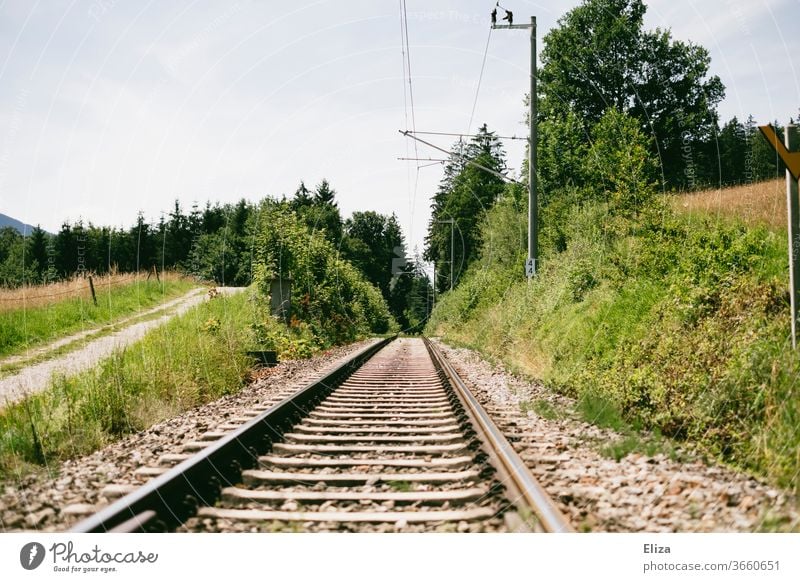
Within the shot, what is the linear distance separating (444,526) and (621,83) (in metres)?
32.8

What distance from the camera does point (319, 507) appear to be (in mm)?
3238

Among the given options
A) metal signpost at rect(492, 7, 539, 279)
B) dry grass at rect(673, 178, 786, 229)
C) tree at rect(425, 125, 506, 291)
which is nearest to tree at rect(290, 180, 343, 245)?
tree at rect(425, 125, 506, 291)

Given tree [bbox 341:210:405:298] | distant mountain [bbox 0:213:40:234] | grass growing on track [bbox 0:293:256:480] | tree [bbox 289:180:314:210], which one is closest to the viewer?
grass growing on track [bbox 0:293:256:480]

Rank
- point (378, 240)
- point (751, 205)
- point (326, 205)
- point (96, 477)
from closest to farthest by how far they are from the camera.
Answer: point (96, 477) → point (751, 205) → point (326, 205) → point (378, 240)

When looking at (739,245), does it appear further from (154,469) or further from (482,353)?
(482,353)

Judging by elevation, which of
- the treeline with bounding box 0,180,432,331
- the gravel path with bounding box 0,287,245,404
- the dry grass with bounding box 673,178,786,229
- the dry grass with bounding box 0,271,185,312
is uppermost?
the treeline with bounding box 0,180,432,331

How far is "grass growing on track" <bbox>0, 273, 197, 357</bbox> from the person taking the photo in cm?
1291

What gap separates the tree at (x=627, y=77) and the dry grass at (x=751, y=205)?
18.4m

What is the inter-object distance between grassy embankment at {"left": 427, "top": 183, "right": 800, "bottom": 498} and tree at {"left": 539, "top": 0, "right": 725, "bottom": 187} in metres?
20.2

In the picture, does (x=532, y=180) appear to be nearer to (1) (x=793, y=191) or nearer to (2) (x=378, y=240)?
(1) (x=793, y=191)

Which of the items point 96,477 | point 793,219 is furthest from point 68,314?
point 793,219

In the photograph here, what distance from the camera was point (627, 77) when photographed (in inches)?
1214

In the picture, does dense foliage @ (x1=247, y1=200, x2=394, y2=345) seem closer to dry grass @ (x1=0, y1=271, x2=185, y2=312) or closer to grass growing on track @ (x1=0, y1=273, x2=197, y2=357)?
dry grass @ (x1=0, y1=271, x2=185, y2=312)

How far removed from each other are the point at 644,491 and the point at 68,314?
17183 millimetres
